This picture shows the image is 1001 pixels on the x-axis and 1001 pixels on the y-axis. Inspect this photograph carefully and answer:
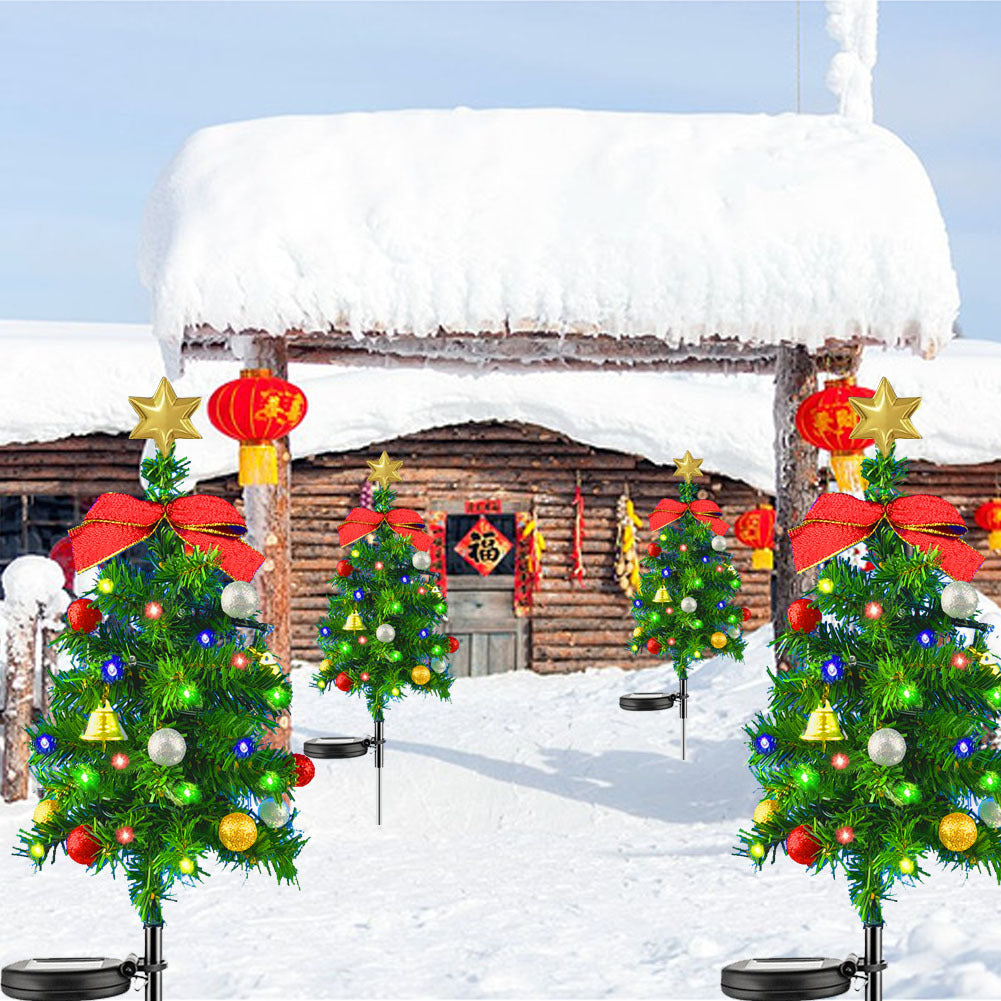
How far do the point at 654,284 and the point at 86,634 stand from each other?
5.04 meters

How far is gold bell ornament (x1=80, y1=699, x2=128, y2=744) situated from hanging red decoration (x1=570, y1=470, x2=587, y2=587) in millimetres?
12175

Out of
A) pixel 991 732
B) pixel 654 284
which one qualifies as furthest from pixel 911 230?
pixel 991 732

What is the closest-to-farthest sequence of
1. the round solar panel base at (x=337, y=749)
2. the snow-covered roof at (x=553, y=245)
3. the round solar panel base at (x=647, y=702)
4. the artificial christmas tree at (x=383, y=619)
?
the snow-covered roof at (x=553, y=245)
the round solar panel base at (x=337, y=749)
the artificial christmas tree at (x=383, y=619)
the round solar panel base at (x=647, y=702)

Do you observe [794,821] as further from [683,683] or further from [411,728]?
[411,728]

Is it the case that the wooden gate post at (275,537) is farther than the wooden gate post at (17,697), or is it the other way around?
the wooden gate post at (17,697)

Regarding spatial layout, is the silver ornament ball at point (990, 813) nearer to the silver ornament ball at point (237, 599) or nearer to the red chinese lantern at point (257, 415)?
the silver ornament ball at point (237, 599)

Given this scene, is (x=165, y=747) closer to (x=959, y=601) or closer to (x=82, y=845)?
(x=82, y=845)

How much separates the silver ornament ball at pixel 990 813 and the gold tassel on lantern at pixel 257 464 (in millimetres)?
5465

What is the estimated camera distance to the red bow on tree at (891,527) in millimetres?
4941

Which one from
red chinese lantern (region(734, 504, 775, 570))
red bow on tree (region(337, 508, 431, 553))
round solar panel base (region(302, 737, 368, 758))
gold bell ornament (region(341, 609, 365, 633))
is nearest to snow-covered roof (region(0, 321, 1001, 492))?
red chinese lantern (region(734, 504, 775, 570))

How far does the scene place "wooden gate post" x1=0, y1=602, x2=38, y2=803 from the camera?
9734 millimetres

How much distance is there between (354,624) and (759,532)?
6875 millimetres

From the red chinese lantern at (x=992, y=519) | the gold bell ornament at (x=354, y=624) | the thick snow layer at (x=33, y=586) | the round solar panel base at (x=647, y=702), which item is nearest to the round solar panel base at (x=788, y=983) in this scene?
the gold bell ornament at (x=354, y=624)

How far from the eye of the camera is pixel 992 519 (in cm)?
1702
